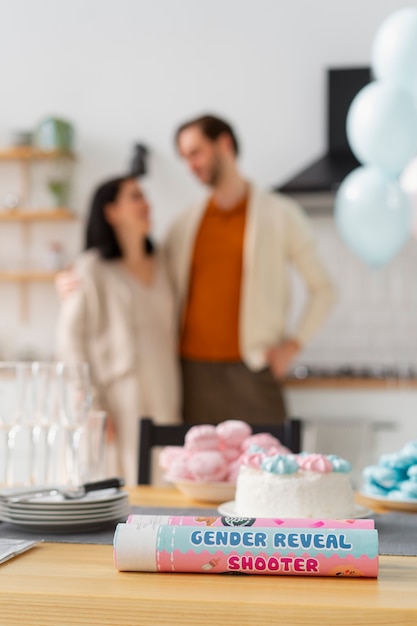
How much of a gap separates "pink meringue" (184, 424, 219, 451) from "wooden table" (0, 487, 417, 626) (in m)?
0.55

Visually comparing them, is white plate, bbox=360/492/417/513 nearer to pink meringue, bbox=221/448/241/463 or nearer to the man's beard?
pink meringue, bbox=221/448/241/463

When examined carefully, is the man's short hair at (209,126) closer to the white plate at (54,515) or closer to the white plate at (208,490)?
the white plate at (208,490)

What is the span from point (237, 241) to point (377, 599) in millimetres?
2371

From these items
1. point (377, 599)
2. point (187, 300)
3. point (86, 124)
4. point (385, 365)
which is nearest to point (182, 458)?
point (377, 599)

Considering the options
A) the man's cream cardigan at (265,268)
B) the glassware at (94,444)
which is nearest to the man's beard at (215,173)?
the man's cream cardigan at (265,268)

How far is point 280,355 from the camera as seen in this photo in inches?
125

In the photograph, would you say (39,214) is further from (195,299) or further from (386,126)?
(386,126)

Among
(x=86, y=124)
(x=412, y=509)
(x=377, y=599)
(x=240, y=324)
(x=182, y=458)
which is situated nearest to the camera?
(x=377, y=599)

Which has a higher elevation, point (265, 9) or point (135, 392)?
point (265, 9)

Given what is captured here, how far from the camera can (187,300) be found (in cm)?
319

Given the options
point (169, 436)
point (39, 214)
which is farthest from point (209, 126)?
point (39, 214)

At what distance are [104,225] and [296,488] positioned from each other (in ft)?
6.68

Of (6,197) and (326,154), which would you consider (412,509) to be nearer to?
(326,154)

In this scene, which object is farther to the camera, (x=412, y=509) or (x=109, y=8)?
(x=109, y=8)
